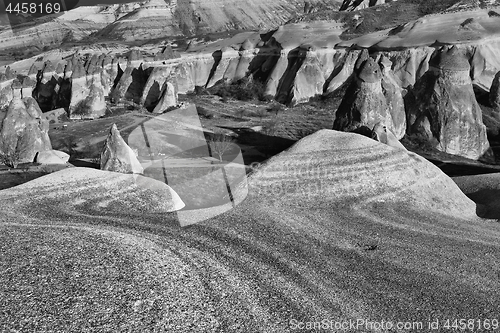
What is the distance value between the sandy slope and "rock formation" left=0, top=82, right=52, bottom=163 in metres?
11.1

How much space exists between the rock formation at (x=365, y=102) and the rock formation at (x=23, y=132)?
66.8 feet

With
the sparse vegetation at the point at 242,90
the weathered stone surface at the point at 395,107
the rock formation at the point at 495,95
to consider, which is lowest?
the sparse vegetation at the point at 242,90

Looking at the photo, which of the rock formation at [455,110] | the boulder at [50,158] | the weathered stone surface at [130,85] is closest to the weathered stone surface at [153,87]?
the weathered stone surface at [130,85]

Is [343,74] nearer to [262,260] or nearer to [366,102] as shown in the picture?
[366,102]

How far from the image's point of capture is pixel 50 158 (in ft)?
96.1

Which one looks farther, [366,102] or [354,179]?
[366,102]

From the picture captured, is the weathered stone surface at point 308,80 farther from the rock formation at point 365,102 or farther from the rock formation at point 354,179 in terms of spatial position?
the rock formation at point 354,179

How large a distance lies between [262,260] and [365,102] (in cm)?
2070

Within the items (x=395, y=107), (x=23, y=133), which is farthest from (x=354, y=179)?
(x=23, y=133)

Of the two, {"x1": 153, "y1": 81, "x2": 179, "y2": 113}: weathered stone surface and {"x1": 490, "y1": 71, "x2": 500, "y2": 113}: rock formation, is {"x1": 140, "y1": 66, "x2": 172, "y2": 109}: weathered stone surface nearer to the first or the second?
{"x1": 153, "y1": 81, "x2": 179, "y2": 113}: weathered stone surface

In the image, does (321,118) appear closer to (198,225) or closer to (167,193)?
(167,193)

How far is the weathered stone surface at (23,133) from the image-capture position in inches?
1212

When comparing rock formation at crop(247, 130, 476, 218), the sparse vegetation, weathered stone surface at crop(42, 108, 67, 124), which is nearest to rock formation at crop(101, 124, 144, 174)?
rock formation at crop(247, 130, 476, 218)

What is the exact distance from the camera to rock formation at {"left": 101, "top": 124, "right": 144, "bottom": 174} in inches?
987
